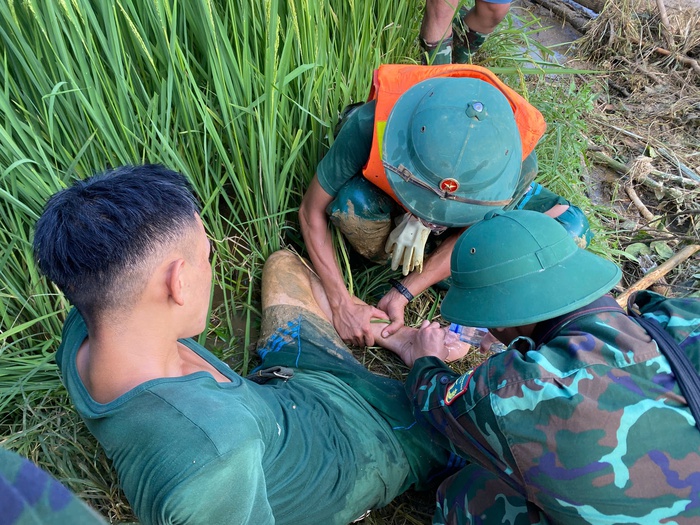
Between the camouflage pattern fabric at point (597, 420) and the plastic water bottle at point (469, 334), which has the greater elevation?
the camouflage pattern fabric at point (597, 420)

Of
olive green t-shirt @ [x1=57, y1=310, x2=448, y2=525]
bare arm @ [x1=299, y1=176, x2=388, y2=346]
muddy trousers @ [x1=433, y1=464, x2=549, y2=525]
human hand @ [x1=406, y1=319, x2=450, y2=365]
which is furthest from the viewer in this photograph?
bare arm @ [x1=299, y1=176, x2=388, y2=346]

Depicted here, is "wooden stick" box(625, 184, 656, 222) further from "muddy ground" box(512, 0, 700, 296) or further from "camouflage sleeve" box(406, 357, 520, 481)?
"camouflage sleeve" box(406, 357, 520, 481)

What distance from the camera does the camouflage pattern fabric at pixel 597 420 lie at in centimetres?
97

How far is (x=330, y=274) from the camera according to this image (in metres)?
2.02

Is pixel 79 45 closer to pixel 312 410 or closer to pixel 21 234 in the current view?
pixel 21 234

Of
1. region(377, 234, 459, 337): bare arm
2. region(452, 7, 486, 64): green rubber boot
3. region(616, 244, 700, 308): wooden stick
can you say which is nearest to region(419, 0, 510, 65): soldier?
region(452, 7, 486, 64): green rubber boot

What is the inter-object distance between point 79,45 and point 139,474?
1.21 metres

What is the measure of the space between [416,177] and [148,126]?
900 millimetres

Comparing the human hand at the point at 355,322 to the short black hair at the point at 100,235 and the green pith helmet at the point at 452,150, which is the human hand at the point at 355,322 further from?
the short black hair at the point at 100,235

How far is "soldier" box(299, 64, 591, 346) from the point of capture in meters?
1.52

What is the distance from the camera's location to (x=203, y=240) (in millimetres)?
1110

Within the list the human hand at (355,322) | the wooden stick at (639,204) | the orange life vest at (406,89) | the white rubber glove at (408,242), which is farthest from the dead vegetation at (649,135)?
the human hand at (355,322)

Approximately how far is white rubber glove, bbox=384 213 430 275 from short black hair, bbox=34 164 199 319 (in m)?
1.00

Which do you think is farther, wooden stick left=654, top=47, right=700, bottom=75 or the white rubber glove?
wooden stick left=654, top=47, right=700, bottom=75
